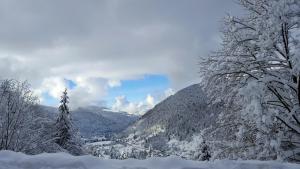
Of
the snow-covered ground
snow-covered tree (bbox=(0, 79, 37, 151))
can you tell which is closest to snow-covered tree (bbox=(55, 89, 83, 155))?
snow-covered tree (bbox=(0, 79, 37, 151))

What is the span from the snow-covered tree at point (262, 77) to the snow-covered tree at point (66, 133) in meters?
23.6

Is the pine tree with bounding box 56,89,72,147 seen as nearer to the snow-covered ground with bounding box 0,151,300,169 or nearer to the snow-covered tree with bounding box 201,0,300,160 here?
the snow-covered tree with bounding box 201,0,300,160

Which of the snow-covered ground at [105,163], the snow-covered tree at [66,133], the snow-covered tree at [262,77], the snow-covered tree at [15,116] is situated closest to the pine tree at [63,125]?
the snow-covered tree at [66,133]

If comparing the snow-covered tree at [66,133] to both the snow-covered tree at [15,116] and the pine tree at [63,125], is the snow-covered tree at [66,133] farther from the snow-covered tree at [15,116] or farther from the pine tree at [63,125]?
the snow-covered tree at [15,116]

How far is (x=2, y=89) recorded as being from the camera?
82.0 ft

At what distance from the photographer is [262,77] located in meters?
12.9

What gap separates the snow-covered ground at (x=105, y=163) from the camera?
6297 millimetres

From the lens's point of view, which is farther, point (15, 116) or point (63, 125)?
point (63, 125)

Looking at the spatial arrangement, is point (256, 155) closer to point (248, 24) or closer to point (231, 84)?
point (231, 84)

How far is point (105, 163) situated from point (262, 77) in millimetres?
8143

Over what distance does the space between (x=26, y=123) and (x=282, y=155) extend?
18549mm

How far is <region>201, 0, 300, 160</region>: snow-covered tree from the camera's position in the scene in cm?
1171

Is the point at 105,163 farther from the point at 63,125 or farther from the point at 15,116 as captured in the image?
the point at 63,125

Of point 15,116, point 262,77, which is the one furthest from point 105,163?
point 15,116
